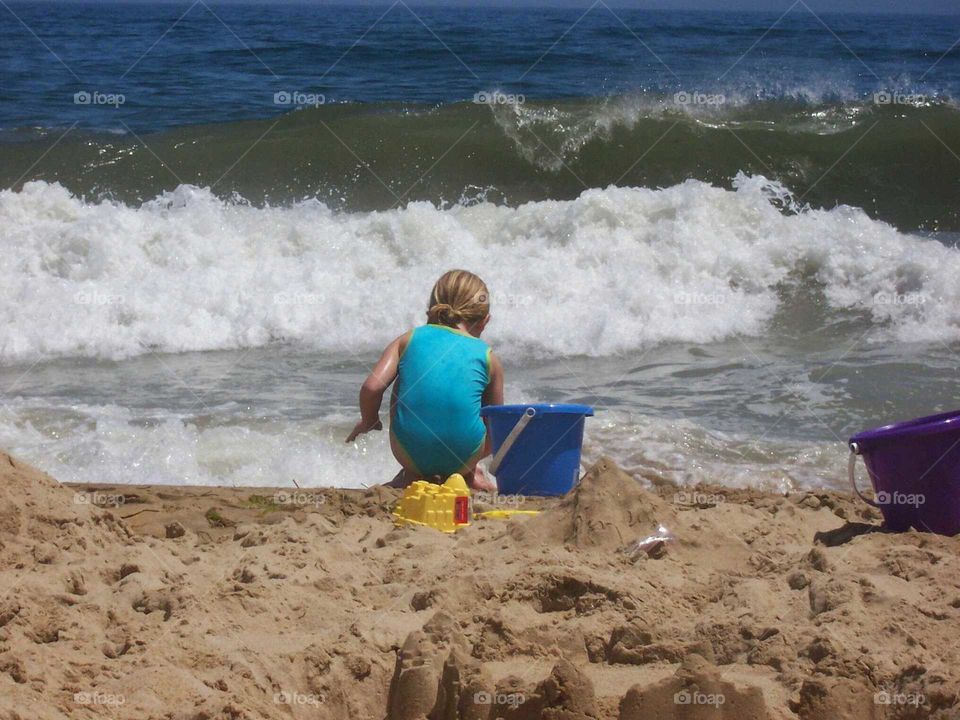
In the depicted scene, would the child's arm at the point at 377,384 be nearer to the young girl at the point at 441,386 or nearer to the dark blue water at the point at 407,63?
the young girl at the point at 441,386

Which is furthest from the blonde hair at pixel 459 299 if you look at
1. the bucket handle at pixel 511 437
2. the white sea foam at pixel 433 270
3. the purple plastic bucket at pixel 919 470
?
the white sea foam at pixel 433 270

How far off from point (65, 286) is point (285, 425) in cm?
412

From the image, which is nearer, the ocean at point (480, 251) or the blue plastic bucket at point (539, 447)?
the blue plastic bucket at point (539, 447)

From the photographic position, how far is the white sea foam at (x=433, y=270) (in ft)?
28.6

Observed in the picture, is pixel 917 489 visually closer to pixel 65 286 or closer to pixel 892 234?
pixel 892 234

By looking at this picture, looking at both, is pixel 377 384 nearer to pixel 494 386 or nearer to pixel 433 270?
pixel 494 386

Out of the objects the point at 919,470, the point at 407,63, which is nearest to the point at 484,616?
the point at 919,470

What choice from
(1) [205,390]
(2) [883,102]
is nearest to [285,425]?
(1) [205,390]

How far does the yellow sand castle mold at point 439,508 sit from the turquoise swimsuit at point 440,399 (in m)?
0.42

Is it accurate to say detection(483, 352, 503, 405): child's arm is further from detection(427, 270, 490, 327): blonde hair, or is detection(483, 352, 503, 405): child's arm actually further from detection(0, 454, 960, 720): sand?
detection(0, 454, 960, 720): sand

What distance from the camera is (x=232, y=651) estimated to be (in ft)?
9.64

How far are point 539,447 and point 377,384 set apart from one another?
71cm

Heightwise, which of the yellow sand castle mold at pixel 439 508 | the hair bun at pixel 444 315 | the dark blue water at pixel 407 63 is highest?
the dark blue water at pixel 407 63

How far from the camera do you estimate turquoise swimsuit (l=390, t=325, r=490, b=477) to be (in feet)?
15.2
